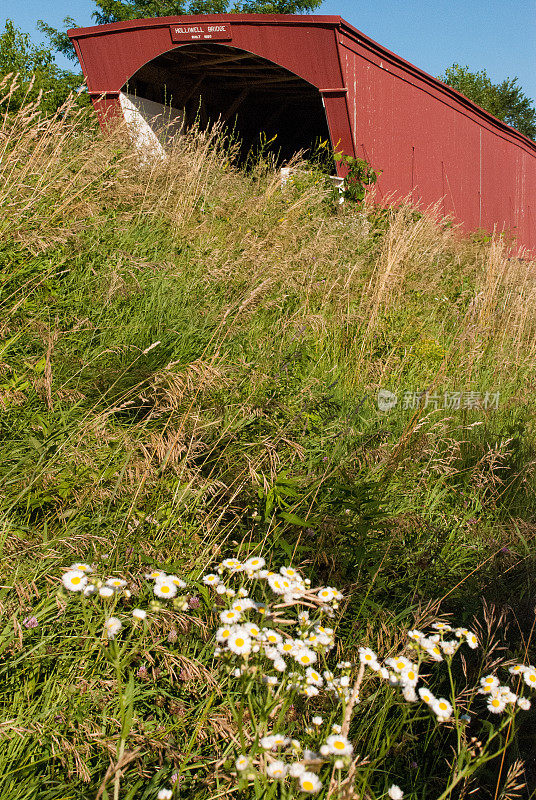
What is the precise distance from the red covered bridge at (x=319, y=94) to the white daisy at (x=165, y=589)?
17.8 ft

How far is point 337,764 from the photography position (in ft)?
3.02

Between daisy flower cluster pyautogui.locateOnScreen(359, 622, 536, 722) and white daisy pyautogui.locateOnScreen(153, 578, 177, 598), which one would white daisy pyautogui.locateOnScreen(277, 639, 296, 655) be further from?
white daisy pyautogui.locateOnScreen(153, 578, 177, 598)

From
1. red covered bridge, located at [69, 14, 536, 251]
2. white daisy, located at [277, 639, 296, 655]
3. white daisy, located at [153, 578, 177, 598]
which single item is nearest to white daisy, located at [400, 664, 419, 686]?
white daisy, located at [277, 639, 296, 655]

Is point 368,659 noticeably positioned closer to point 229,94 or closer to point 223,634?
point 223,634

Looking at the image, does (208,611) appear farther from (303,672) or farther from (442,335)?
(442,335)

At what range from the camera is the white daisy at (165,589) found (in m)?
1.24

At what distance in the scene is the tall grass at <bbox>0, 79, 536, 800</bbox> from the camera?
1.51m

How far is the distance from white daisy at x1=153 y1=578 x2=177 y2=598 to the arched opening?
740cm

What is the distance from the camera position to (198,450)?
229 cm

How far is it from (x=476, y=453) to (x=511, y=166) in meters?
13.4

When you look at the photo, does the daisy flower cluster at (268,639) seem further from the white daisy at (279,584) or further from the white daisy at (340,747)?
the white daisy at (340,747)

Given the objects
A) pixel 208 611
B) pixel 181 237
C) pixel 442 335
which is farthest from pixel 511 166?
pixel 208 611

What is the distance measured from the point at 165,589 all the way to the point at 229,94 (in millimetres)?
13366

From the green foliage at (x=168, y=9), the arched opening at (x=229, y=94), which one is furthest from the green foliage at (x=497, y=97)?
the arched opening at (x=229, y=94)
